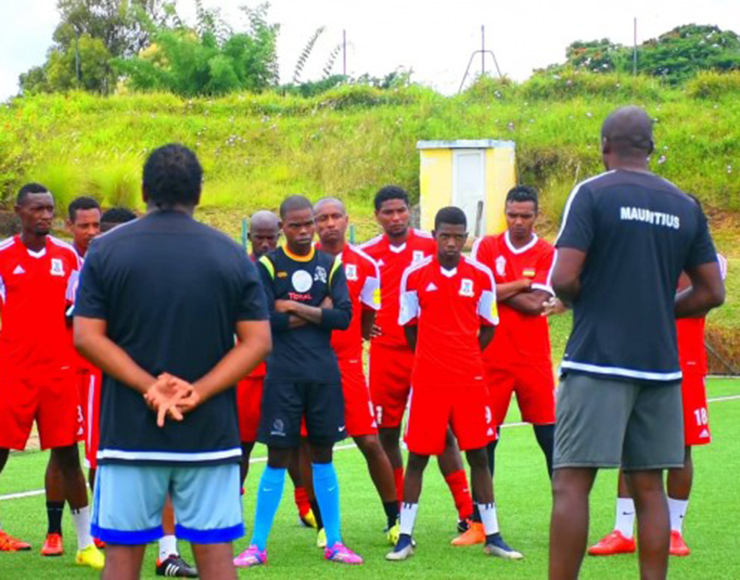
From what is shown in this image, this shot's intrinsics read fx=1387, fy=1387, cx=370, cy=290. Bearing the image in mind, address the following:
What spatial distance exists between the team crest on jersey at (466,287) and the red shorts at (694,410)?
141 cm

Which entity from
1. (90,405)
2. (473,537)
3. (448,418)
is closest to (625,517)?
(473,537)

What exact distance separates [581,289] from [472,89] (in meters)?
31.5

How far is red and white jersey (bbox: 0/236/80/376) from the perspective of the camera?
8.45m

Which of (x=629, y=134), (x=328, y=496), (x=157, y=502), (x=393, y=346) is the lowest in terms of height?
(x=328, y=496)

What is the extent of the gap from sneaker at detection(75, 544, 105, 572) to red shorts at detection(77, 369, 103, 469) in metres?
0.50

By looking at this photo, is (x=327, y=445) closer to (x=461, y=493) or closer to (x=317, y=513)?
(x=317, y=513)

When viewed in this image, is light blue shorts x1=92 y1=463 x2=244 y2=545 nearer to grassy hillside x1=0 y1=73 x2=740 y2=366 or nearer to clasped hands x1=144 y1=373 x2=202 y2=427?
clasped hands x1=144 y1=373 x2=202 y2=427

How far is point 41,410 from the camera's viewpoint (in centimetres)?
848

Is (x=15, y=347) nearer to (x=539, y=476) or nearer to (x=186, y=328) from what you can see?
(x=186, y=328)

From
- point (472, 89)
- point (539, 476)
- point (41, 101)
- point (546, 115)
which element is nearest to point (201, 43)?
point (41, 101)

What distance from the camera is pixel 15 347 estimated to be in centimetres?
846

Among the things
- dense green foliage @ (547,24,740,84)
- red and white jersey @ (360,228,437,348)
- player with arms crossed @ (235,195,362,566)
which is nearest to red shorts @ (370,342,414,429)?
red and white jersey @ (360,228,437,348)

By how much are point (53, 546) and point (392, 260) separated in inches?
118

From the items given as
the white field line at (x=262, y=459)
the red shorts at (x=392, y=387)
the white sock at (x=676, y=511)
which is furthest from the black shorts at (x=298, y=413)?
the white field line at (x=262, y=459)
